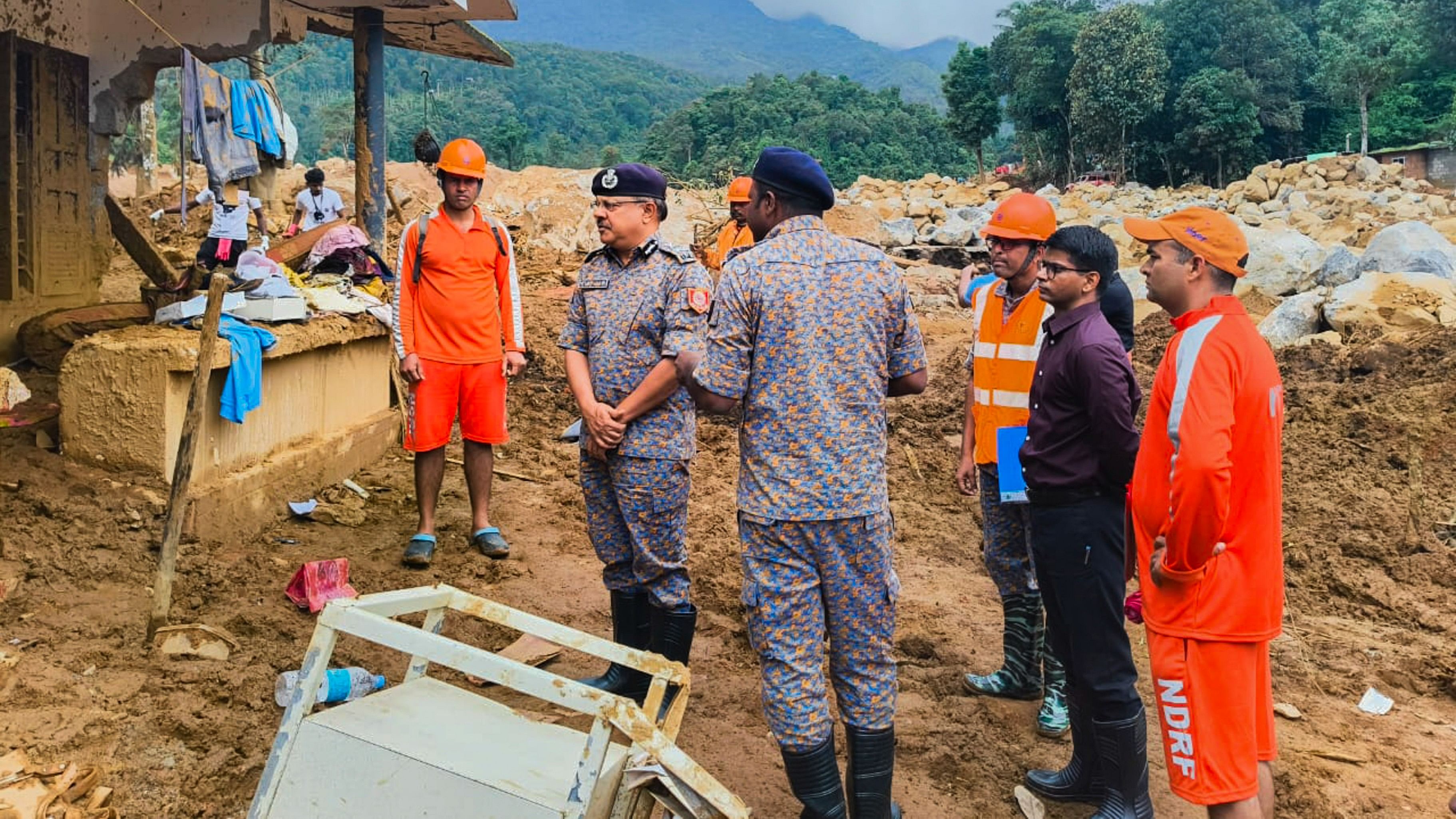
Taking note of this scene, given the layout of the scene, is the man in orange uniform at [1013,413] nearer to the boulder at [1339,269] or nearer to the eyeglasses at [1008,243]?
the eyeglasses at [1008,243]

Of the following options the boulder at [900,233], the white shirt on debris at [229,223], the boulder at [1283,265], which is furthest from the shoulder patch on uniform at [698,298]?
the boulder at [900,233]

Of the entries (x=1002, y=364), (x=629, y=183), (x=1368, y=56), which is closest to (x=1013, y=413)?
(x=1002, y=364)

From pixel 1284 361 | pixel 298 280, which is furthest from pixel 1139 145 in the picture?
pixel 298 280

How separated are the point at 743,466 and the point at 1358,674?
138 inches

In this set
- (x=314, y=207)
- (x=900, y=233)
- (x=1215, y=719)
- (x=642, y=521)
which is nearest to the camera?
(x=1215, y=719)

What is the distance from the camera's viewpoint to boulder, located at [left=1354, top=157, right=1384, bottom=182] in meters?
31.3

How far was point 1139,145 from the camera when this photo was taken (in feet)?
139

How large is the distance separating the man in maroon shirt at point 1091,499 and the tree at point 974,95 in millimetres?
47346

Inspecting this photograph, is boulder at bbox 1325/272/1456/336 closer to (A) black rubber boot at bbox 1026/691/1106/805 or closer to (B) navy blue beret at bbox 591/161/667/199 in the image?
(A) black rubber boot at bbox 1026/691/1106/805

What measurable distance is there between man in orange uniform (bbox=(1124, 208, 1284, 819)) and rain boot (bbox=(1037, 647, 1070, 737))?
48.2 inches

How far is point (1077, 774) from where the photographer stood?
357cm

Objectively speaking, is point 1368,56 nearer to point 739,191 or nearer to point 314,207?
point 314,207

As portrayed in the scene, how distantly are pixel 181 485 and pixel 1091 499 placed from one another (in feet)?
10.8

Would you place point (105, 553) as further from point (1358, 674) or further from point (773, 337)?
point (1358, 674)
